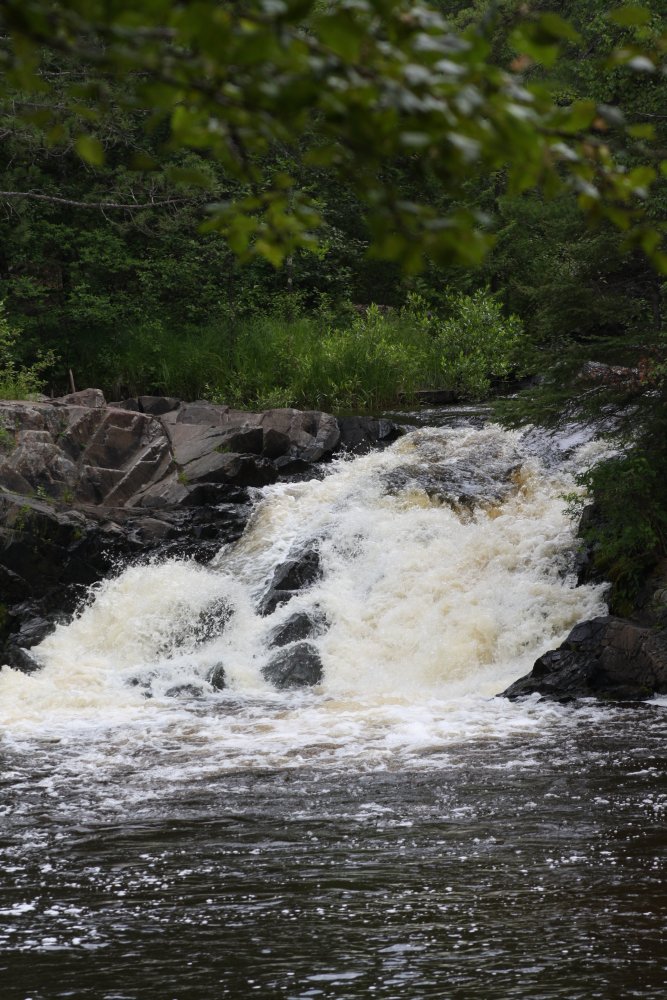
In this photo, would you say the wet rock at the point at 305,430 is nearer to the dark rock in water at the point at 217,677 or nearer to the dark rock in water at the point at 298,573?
the dark rock in water at the point at 298,573

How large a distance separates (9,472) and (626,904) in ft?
39.4

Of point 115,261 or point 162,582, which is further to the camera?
point 115,261

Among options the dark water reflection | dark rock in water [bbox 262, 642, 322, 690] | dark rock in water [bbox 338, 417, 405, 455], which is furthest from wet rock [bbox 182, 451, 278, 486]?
the dark water reflection

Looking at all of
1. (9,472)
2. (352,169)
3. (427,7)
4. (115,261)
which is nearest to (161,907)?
(352,169)

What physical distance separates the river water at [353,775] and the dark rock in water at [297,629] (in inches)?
5.2

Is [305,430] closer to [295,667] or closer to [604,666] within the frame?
[295,667]

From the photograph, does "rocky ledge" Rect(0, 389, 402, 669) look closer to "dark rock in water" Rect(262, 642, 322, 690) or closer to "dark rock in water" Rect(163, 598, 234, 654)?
"dark rock in water" Rect(163, 598, 234, 654)

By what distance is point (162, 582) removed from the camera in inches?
563

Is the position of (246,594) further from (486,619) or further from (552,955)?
(552,955)

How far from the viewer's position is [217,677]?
1203cm

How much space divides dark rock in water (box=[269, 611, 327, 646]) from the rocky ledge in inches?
101

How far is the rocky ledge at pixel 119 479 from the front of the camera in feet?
47.8

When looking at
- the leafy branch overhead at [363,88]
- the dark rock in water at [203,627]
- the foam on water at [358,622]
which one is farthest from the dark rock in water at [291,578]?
the leafy branch overhead at [363,88]

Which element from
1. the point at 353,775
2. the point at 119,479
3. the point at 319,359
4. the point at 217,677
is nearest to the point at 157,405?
the point at 119,479
